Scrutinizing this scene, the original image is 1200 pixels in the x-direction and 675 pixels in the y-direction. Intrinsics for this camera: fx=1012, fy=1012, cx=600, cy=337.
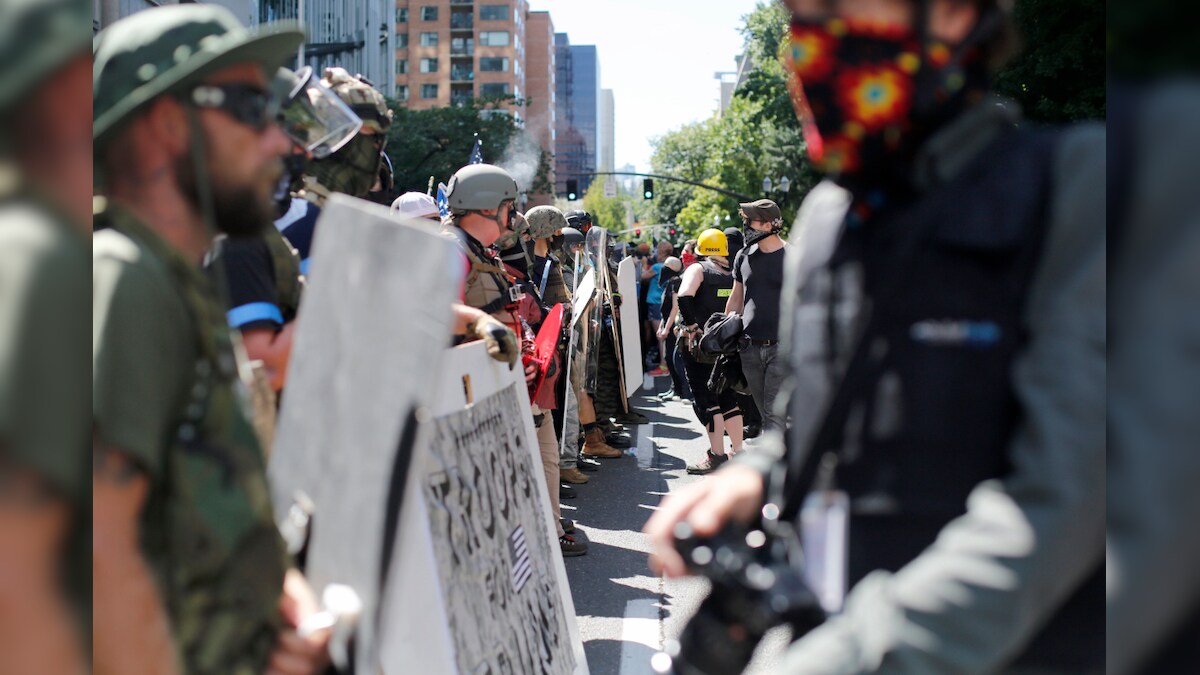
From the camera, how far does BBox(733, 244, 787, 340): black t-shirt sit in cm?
679

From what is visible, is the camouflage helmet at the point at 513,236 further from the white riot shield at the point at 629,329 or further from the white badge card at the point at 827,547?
the white badge card at the point at 827,547

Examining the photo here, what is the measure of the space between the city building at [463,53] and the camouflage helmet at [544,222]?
106 m

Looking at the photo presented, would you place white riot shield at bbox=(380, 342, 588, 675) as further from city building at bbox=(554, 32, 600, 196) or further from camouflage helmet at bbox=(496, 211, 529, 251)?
city building at bbox=(554, 32, 600, 196)

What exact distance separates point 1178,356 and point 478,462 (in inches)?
91.2

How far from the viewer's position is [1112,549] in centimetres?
90

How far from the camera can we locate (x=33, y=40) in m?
0.93

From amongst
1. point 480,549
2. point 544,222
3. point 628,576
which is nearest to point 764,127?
point 544,222

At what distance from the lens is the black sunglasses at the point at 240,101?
4.15ft

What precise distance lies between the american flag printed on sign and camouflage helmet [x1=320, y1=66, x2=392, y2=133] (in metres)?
1.34

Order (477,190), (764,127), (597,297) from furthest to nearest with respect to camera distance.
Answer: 1. (597,297)
2. (764,127)
3. (477,190)

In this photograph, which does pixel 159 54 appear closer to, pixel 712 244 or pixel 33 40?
pixel 33 40

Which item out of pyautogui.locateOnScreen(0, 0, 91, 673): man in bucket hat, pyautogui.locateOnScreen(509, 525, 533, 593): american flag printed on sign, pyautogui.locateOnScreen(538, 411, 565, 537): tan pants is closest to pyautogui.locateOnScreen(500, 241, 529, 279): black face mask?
pyautogui.locateOnScreen(538, 411, 565, 537): tan pants

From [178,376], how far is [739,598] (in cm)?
76

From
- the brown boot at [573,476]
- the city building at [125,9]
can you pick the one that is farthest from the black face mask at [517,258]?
the city building at [125,9]
